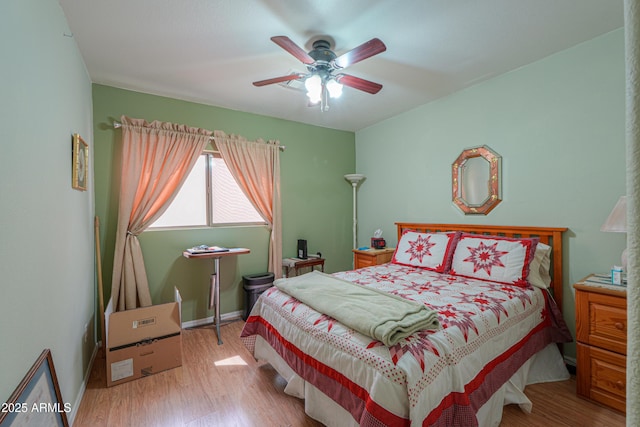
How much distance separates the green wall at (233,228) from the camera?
9.50 ft

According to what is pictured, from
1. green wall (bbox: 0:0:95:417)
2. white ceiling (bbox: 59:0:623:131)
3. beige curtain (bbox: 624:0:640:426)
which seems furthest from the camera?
white ceiling (bbox: 59:0:623:131)

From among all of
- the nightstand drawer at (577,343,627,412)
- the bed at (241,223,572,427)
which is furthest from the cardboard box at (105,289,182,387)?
the nightstand drawer at (577,343,627,412)

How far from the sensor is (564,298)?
2451 mm

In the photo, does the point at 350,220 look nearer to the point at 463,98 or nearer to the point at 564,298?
the point at 463,98

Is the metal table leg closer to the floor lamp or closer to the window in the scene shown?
the window

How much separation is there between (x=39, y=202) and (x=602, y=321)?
11.2 ft

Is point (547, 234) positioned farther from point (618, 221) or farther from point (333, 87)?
point (333, 87)

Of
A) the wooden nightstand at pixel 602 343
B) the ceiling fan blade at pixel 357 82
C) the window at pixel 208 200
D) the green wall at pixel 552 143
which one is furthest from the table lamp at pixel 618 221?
the window at pixel 208 200

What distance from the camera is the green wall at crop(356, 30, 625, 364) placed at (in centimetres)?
219

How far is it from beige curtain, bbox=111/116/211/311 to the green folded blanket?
1640 millimetres

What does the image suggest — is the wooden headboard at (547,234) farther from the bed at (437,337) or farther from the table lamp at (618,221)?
the table lamp at (618,221)

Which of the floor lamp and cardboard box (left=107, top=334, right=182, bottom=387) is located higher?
the floor lamp

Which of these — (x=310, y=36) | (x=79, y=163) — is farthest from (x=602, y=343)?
(x=79, y=163)

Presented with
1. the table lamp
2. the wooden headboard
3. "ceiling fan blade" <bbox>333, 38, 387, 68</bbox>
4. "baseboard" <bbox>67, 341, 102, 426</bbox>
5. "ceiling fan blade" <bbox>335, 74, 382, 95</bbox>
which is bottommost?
"baseboard" <bbox>67, 341, 102, 426</bbox>
